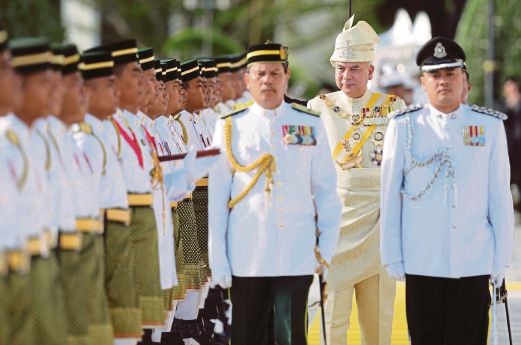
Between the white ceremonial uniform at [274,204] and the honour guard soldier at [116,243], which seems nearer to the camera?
the honour guard soldier at [116,243]

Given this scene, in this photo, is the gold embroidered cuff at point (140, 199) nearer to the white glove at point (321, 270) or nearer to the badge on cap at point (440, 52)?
the white glove at point (321, 270)

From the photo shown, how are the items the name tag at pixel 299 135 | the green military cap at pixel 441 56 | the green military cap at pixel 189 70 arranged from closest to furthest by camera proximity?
1. the name tag at pixel 299 135
2. the green military cap at pixel 441 56
3. the green military cap at pixel 189 70

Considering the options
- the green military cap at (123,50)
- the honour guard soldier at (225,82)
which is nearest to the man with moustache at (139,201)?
the green military cap at (123,50)

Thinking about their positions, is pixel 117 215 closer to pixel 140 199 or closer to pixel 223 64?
pixel 140 199

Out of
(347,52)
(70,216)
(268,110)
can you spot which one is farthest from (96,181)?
(347,52)

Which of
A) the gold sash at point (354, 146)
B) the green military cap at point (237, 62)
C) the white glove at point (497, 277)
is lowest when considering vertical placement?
the white glove at point (497, 277)

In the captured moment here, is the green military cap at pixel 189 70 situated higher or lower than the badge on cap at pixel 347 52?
lower

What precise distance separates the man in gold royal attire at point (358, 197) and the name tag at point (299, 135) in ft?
5.50

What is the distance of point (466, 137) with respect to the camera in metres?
8.76

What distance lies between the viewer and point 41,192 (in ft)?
22.3

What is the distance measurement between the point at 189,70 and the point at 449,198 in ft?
9.33

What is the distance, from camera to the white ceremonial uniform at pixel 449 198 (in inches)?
342

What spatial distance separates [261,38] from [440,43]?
33609 millimetres

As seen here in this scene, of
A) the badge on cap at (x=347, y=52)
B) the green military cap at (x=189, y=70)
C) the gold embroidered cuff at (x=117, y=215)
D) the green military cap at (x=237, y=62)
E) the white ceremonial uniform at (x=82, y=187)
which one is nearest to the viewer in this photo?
the white ceremonial uniform at (x=82, y=187)
